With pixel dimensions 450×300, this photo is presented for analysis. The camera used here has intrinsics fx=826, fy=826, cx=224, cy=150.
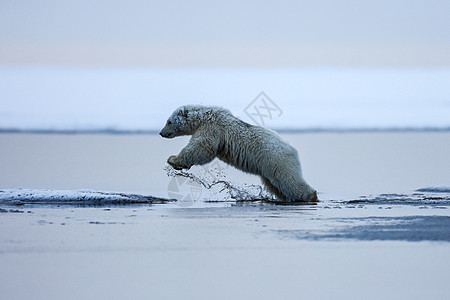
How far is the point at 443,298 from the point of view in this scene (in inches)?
223

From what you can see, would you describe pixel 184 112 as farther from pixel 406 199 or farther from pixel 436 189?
pixel 436 189

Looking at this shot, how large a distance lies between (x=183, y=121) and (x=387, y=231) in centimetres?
506

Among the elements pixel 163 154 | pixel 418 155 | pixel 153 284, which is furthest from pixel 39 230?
pixel 418 155

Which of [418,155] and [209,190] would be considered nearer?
[209,190]

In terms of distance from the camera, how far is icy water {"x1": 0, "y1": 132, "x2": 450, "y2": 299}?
5.97 m

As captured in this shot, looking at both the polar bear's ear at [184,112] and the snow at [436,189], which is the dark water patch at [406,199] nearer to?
the snow at [436,189]

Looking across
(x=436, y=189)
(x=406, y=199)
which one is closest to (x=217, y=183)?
(x=406, y=199)

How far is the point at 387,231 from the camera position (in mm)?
8281

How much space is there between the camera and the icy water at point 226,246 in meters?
5.97

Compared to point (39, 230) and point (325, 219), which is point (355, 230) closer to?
point (325, 219)

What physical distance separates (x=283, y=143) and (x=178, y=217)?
289cm

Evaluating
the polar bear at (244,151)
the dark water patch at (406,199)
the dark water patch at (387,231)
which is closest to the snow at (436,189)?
the dark water patch at (406,199)

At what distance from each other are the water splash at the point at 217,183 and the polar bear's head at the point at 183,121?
2.09 feet

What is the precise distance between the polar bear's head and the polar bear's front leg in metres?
0.50
